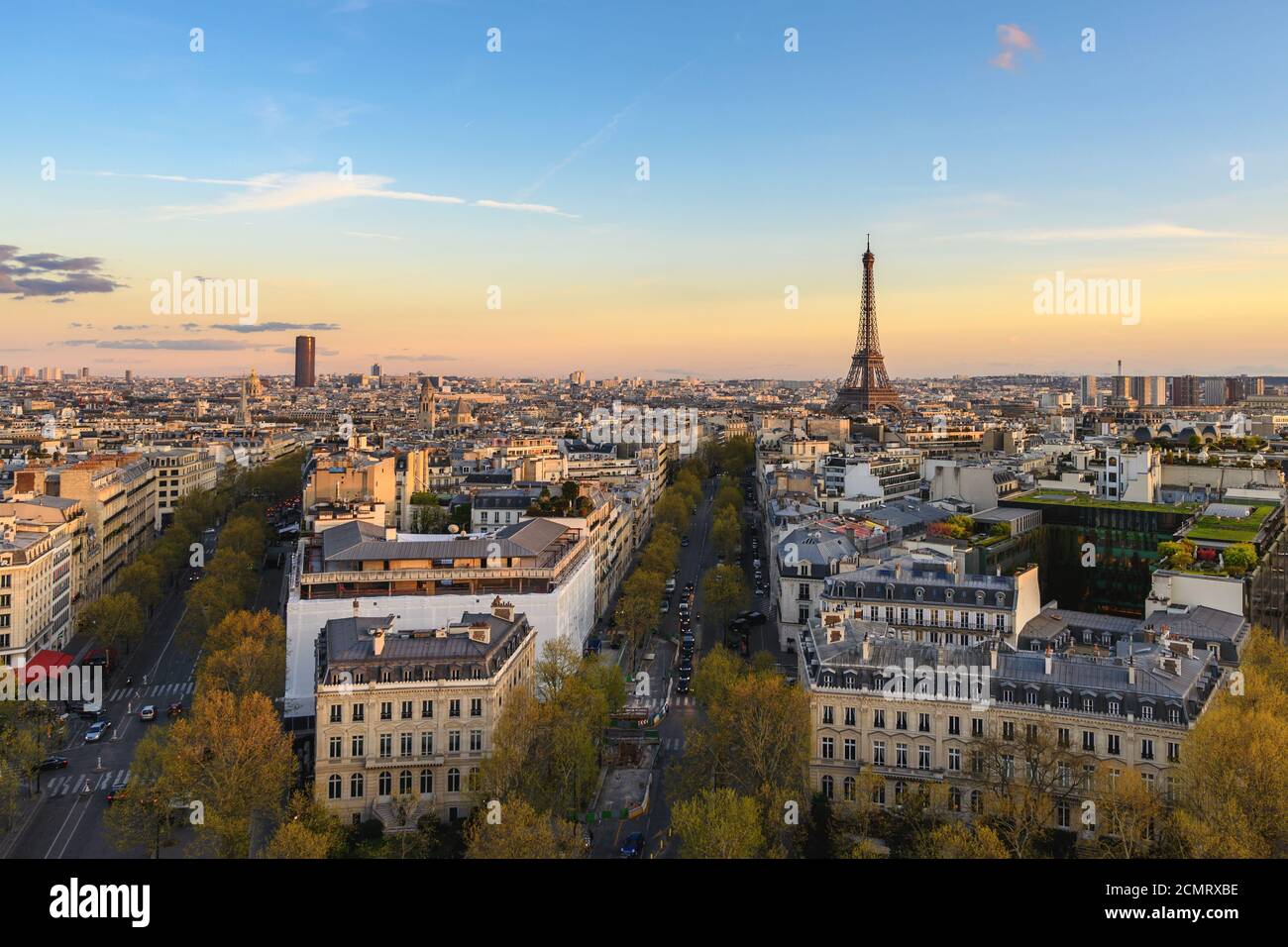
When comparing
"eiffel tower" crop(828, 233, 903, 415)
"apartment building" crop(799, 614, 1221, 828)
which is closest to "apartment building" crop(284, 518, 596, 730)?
"apartment building" crop(799, 614, 1221, 828)

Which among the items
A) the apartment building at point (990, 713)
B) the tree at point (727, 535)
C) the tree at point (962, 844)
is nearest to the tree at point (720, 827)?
the tree at point (962, 844)

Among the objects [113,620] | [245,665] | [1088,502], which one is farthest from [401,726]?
[1088,502]

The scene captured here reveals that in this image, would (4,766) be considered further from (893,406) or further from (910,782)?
(893,406)

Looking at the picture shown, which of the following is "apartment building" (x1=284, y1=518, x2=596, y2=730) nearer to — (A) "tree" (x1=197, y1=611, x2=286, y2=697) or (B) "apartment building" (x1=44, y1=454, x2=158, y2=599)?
(A) "tree" (x1=197, y1=611, x2=286, y2=697)

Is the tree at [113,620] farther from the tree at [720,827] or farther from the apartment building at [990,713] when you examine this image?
the tree at [720,827]
